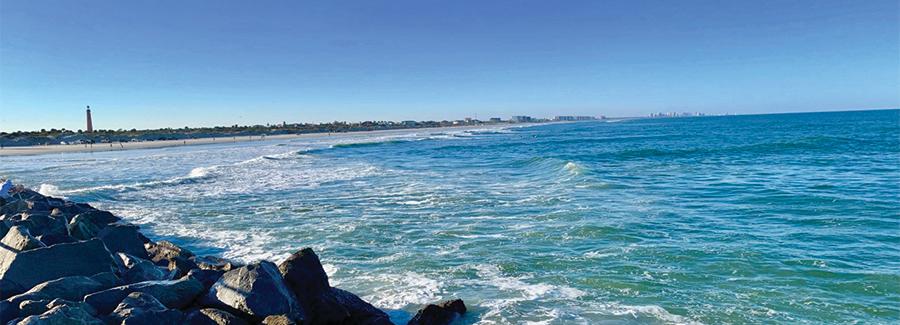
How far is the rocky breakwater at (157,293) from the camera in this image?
5270mm

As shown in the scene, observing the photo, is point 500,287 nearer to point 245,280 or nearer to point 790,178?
point 245,280

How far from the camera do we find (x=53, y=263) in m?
6.52

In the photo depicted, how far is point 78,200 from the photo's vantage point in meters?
A: 19.1

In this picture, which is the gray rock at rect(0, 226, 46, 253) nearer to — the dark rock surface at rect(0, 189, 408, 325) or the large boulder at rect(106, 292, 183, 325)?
the dark rock surface at rect(0, 189, 408, 325)

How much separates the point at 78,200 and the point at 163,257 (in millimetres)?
13394

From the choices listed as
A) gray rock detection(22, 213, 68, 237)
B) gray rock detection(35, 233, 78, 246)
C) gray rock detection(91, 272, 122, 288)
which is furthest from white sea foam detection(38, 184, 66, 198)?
gray rock detection(91, 272, 122, 288)

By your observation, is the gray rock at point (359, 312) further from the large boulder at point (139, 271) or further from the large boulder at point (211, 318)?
the large boulder at point (139, 271)

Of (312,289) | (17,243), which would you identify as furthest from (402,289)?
(17,243)

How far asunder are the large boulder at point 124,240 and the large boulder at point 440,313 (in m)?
5.41

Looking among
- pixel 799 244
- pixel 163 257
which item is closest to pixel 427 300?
pixel 163 257

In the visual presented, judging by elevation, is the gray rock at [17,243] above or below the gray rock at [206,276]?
above

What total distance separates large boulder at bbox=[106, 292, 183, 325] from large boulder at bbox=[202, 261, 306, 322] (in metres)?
0.59

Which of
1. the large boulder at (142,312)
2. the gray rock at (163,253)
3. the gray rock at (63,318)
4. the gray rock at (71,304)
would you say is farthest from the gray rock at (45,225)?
the gray rock at (63,318)

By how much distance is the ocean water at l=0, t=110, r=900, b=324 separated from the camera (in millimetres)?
7574
